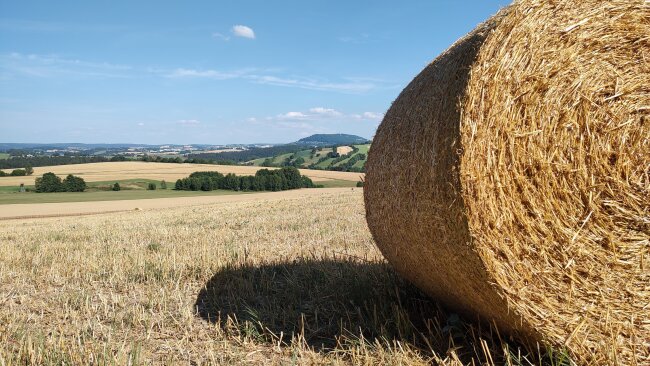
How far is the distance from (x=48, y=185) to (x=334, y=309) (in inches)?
2134

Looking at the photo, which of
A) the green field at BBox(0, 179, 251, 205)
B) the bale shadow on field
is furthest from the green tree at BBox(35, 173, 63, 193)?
the bale shadow on field

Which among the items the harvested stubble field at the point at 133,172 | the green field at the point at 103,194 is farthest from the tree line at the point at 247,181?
the harvested stubble field at the point at 133,172

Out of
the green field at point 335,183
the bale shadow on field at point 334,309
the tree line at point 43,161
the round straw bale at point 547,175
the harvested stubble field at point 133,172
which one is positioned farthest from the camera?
the tree line at point 43,161

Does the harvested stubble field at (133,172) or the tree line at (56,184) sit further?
the harvested stubble field at (133,172)

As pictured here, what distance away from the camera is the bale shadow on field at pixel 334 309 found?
12.7 ft

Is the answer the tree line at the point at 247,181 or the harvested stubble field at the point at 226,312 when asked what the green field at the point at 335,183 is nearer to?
the tree line at the point at 247,181

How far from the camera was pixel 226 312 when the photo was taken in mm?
4812

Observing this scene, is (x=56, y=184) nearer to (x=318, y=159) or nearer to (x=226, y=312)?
(x=318, y=159)

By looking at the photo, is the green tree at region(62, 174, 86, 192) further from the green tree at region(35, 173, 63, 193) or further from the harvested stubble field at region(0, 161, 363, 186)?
the harvested stubble field at region(0, 161, 363, 186)

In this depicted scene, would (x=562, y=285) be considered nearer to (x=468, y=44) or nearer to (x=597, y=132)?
(x=597, y=132)

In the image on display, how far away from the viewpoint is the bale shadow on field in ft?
12.7

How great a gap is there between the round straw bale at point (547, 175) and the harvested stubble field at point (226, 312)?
0.49 metres

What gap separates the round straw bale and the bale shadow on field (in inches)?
16.5

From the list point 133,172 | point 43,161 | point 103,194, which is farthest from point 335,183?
point 43,161
